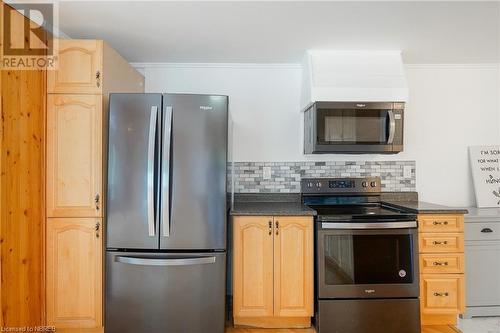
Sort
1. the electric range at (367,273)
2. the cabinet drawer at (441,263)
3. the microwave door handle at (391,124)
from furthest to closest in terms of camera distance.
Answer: the microwave door handle at (391,124) < the cabinet drawer at (441,263) < the electric range at (367,273)

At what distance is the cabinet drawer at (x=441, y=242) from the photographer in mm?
2359

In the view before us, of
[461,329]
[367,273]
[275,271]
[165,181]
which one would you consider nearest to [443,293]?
[461,329]

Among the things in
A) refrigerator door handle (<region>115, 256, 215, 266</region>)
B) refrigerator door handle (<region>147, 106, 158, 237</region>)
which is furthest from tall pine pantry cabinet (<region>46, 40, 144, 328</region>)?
refrigerator door handle (<region>147, 106, 158, 237</region>)

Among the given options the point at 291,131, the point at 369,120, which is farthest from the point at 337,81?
the point at 291,131

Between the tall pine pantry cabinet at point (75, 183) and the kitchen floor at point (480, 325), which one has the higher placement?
the tall pine pantry cabinet at point (75, 183)

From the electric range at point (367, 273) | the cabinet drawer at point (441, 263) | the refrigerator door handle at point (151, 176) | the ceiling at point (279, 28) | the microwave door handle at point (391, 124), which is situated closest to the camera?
the ceiling at point (279, 28)

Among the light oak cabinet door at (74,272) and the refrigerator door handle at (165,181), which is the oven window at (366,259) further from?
the light oak cabinet door at (74,272)

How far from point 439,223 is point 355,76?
1.30m

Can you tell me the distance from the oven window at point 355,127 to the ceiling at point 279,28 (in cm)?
54

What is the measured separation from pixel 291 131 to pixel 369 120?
0.71 metres

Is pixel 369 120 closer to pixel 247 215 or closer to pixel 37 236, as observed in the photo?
pixel 247 215

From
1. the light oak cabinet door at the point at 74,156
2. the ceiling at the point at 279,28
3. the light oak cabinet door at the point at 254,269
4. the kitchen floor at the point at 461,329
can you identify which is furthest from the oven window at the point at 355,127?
the light oak cabinet door at the point at 74,156

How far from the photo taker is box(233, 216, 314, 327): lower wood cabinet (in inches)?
91.4

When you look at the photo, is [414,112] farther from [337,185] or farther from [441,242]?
[441,242]
